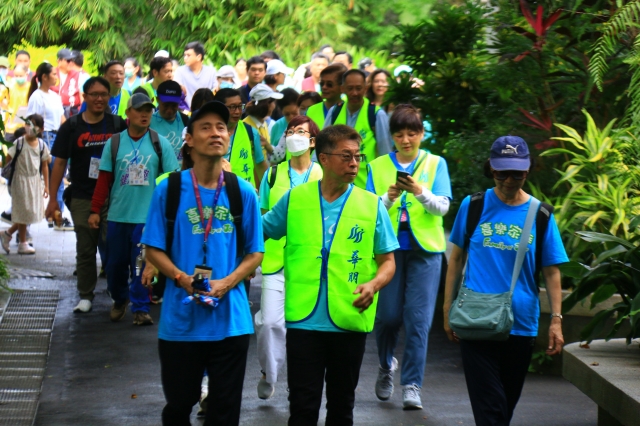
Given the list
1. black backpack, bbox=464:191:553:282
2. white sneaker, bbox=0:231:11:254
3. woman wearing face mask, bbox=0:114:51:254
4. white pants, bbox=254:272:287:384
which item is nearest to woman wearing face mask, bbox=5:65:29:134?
woman wearing face mask, bbox=0:114:51:254

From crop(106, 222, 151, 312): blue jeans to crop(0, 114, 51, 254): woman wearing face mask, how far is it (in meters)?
4.10

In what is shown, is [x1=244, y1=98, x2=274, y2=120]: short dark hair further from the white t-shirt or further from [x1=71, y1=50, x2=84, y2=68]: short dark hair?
[x1=71, y1=50, x2=84, y2=68]: short dark hair

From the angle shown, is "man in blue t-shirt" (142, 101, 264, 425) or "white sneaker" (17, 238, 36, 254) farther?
"white sneaker" (17, 238, 36, 254)

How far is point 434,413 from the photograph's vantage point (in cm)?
768

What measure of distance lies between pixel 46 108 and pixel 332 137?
12.4m

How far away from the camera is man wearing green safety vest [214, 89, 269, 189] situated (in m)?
9.20

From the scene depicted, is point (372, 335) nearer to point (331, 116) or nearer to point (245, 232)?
point (331, 116)

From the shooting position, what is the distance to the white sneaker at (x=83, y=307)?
35.1 ft

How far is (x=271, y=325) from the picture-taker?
24.5 feet

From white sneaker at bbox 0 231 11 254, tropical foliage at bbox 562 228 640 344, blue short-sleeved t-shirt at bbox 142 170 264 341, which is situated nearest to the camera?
blue short-sleeved t-shirt at bbox 142 170 264 341

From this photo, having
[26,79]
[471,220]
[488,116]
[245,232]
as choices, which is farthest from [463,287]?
[26,79]

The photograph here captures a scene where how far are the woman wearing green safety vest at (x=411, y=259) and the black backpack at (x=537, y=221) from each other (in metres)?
1.34

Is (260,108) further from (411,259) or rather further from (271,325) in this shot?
(271,325)

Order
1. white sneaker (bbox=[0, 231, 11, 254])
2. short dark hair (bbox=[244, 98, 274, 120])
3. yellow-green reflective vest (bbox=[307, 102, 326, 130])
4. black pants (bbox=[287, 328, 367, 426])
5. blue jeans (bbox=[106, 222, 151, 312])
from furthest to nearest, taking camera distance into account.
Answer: white sneaker (bbox=[0, 231, 11, 254]), yellow-green reflective vest (bbox=[307, 102, 326, 130]), short dark hair (bbox=[244, 98, 274, 120]), blue jeans (bbox=[106, 222, 151, 312]), black pants (bbox=[287, 328, 367, 426])
